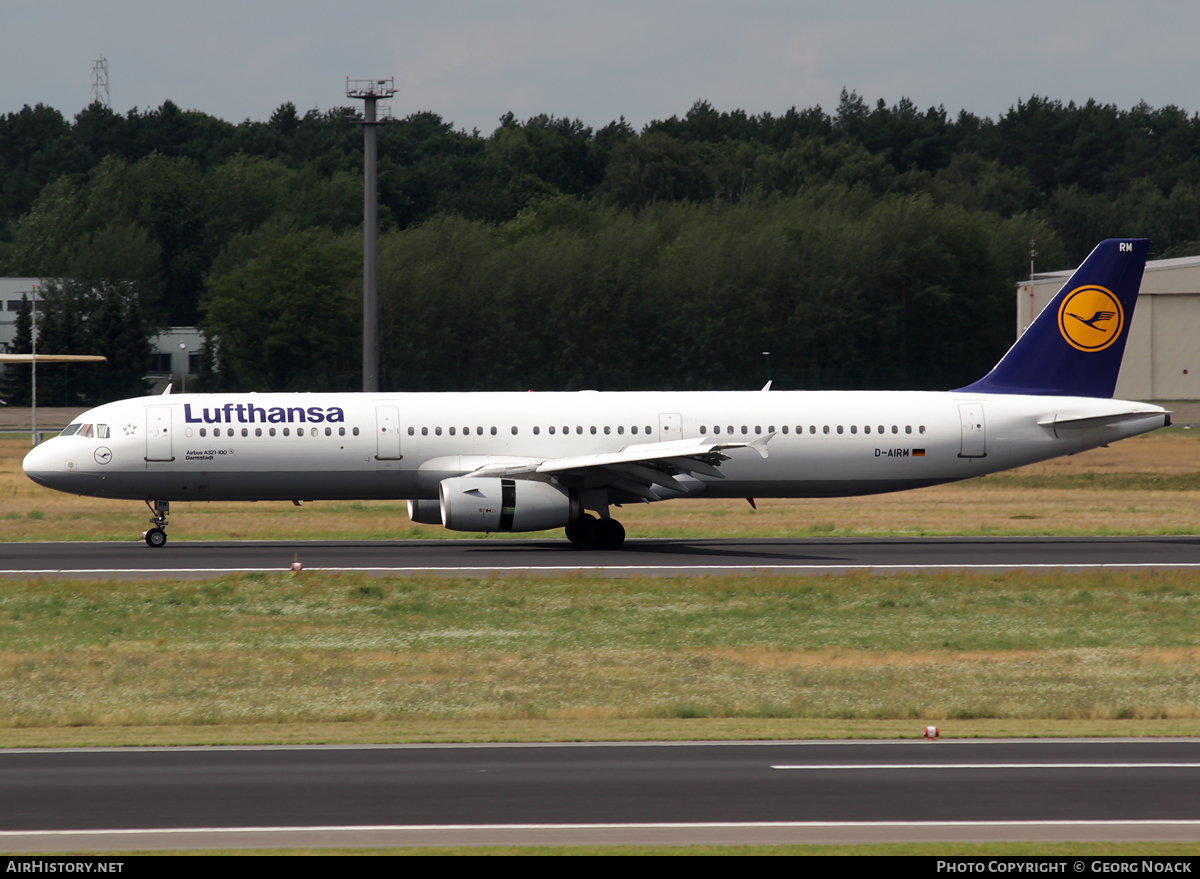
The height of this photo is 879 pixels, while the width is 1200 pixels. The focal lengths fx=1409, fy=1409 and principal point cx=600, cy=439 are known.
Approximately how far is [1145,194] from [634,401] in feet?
384

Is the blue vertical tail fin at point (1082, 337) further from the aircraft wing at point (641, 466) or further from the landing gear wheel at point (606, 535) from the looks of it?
the landing gear wheel at point (606, 535)

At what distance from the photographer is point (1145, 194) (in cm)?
13788

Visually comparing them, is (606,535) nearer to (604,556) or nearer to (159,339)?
(604,556)

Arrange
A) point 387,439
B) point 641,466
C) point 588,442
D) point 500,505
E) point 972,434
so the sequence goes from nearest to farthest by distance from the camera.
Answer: point 500,505 < point 641,466 < point 387,439 < point 588,442 < point 972,434

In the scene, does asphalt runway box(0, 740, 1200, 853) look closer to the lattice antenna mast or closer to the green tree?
the lattice antenna mast

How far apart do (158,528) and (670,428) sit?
42.8ft

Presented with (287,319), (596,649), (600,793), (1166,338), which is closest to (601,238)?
(287,319)

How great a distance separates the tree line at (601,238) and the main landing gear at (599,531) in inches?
2266

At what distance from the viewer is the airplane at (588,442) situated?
33875 mm

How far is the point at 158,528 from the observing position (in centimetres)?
3525

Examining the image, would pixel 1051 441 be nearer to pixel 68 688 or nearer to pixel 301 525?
pixel 301 525

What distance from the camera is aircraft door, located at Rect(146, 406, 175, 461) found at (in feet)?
111

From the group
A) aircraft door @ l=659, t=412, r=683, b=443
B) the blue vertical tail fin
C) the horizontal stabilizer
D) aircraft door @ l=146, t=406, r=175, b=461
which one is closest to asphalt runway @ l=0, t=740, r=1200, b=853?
aircraft door @ l=146, t=406, r=175, b=461
